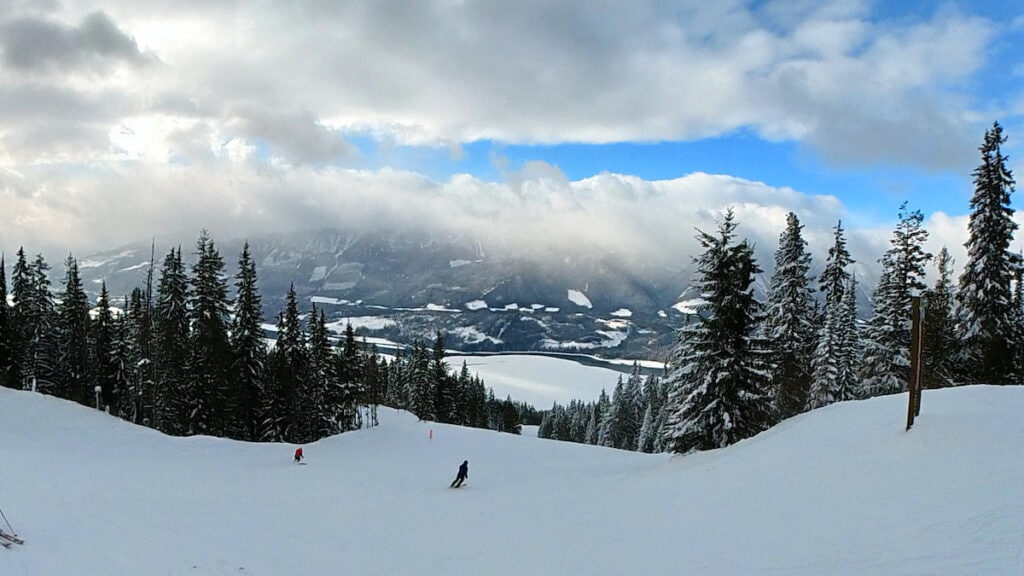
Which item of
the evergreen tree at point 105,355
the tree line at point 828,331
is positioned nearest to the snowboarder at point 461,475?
the tree line at point 828,331

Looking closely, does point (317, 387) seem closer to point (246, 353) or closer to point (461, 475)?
point (246, 353)

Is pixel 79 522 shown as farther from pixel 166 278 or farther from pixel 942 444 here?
pixel 166 278

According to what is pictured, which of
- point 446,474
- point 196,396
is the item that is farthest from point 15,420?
point 446,474

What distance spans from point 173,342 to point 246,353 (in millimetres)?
5596

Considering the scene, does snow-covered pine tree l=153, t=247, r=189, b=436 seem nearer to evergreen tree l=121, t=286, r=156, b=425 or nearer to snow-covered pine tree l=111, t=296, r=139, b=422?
evergreen tree l=121, t=286, r=156, b=425

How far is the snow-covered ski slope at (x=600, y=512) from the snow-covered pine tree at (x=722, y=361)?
206 centimetres

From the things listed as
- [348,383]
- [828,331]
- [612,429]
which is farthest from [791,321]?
[612,429]

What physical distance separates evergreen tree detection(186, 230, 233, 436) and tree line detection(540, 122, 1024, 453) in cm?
3152

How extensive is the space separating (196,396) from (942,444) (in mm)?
44899

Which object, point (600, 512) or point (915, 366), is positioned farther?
point (600, 512)

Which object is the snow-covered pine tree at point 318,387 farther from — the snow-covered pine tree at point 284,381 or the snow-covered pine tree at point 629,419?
the snow-covered pine tree at point 629,419

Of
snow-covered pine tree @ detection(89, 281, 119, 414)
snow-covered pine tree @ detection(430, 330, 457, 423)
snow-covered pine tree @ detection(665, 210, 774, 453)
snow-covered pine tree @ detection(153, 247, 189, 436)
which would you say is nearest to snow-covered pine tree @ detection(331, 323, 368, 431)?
snow-covered pine tree @ detection(153, 247, 189, 436)

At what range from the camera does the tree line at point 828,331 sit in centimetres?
2655

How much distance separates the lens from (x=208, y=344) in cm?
4050
